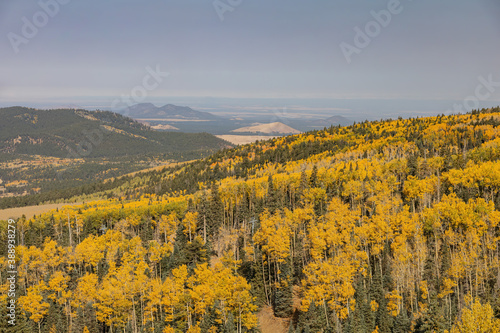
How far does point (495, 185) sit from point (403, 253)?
132 ft

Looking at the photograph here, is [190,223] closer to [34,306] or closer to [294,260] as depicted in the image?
[294,260]

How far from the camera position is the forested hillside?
62938 mm

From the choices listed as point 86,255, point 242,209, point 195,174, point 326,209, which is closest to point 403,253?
point 326,209

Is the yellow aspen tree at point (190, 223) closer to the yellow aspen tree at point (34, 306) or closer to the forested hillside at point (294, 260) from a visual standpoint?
the forested hillside at point (294, 260)

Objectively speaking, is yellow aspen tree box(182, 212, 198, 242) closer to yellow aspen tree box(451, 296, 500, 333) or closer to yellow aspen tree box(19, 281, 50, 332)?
yellow aspen tree box(19, 281, 50, 332)

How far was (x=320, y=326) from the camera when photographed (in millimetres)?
60406

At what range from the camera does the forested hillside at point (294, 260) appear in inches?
2478

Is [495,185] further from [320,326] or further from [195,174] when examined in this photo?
[195,174]

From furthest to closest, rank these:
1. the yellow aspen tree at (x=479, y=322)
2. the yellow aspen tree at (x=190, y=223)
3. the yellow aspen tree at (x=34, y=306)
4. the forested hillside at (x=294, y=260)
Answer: the yellow aspen tree at (x=190, y=223) → the yellow aspen tree at (x=34, y=306) → the forested hillside at (x=294, y=260) → the yellow aspen tree at (x=479, y=322)

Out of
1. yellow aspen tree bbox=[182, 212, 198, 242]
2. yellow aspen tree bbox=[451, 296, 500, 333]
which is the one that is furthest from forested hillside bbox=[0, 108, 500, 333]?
yellow aspen tree bbox=[182, 212, 198, 242]

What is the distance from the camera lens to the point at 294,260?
271 ft

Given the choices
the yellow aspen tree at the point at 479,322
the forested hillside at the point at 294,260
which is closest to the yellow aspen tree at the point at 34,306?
the forested hillside at the point at 294,260

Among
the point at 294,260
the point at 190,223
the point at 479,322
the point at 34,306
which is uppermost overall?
the point at 479,322

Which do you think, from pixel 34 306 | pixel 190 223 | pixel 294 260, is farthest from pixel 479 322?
pixel 190 223
